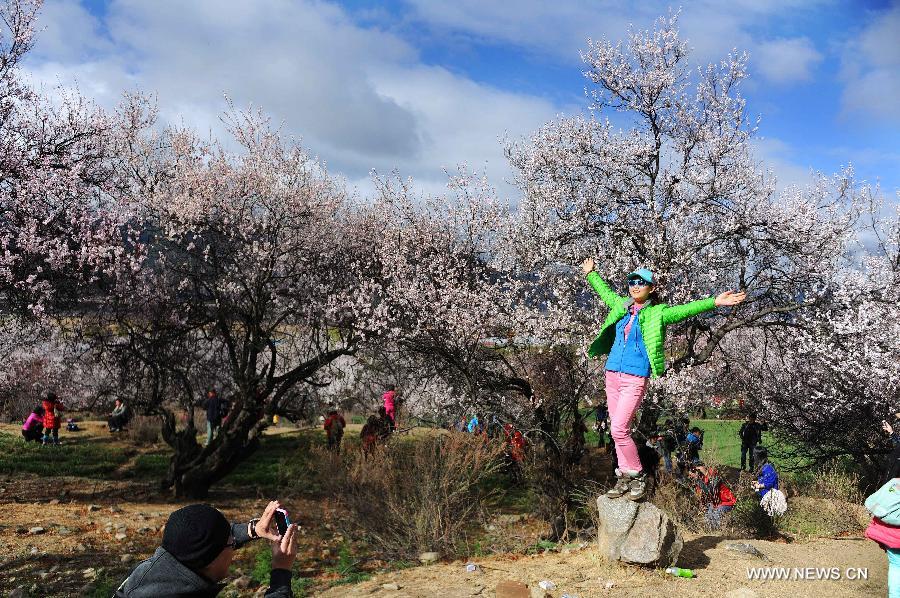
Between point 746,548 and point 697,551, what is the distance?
53 centimetres

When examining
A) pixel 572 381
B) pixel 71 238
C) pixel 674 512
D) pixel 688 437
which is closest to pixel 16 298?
pixel 71 238

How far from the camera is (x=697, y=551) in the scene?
694 cm

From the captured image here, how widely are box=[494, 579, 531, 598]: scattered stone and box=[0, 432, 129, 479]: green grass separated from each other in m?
12.9

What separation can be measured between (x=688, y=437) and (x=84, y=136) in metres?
13.2

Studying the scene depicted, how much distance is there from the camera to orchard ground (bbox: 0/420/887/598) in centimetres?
630

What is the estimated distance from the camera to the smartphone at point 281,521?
2.68 m

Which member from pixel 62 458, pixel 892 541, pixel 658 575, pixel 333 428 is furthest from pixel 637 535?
pixel 62 458

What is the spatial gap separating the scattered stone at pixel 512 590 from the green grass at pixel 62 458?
42.4 feet

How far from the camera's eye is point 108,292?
12.5m

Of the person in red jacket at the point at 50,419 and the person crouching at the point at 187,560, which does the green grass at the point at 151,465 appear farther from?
the person crouching at the point at 187,560

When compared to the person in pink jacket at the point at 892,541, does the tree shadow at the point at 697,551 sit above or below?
below

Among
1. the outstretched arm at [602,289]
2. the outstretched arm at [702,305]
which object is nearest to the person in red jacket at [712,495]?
the outstretched arm at [602,289]

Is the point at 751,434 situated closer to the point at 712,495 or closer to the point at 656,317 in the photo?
the point at 712,495

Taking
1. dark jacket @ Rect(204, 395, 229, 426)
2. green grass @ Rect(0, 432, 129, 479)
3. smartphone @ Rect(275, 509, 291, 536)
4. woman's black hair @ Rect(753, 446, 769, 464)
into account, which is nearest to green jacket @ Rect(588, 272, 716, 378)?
smartphone @ Rect(275, 509, 291, 536)
